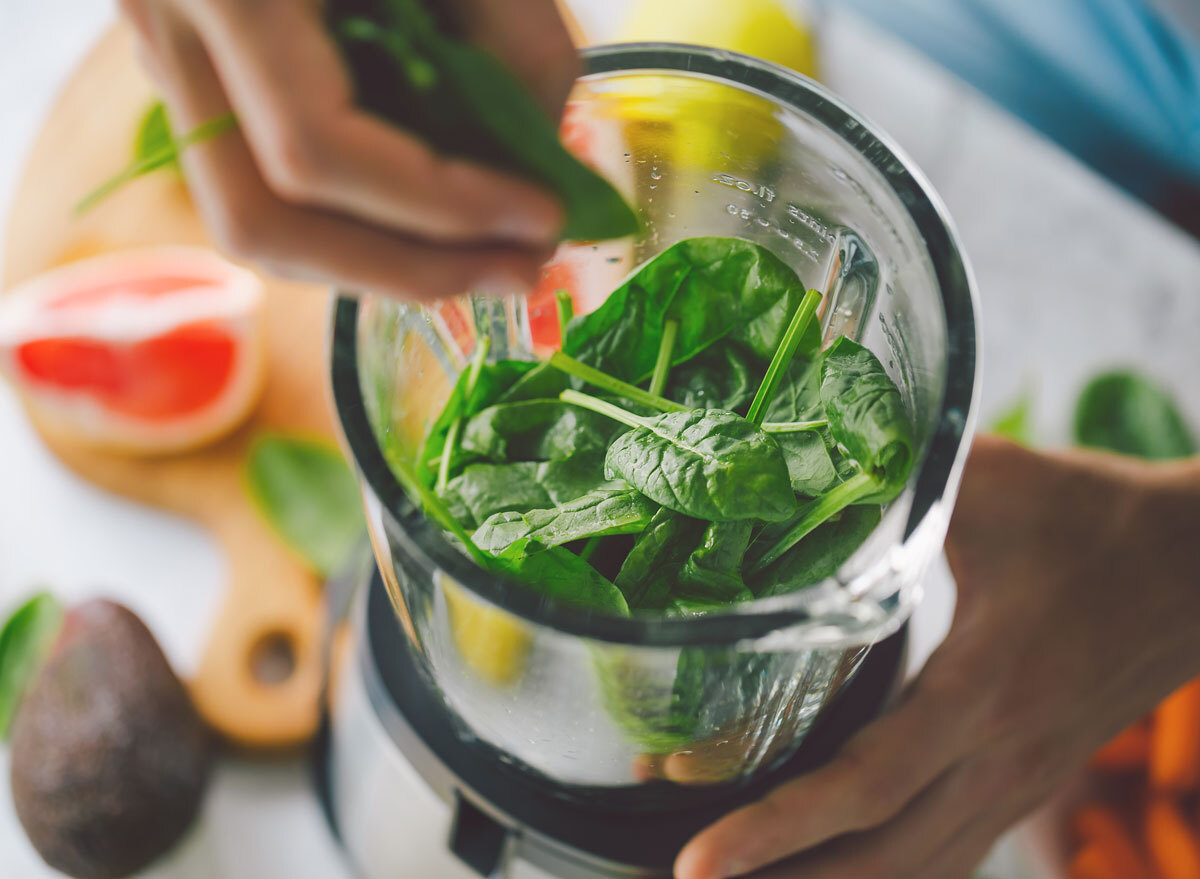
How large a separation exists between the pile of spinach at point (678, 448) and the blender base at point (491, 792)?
19 centimetres

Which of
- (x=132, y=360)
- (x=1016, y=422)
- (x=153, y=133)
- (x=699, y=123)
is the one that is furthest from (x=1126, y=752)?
(x=153, y=133)

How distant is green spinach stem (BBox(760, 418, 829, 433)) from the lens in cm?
48

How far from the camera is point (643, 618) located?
40 cm

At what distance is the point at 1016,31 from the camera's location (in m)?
1.13

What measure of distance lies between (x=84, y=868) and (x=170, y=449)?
355 mm

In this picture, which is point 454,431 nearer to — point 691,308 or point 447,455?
point 447,455

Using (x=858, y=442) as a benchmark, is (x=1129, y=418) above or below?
Answer: below

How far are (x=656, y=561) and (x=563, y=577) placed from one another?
0.16 feet

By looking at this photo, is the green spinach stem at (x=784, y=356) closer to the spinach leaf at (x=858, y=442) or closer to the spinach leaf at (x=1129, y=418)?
the spinach leaf at (x=858, y=442)

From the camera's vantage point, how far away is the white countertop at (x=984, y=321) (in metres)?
0.83

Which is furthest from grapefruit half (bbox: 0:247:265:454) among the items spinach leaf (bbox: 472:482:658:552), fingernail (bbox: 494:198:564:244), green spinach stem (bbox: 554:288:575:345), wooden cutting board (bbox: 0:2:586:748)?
fingernail (bbox: 494:198:564:244)

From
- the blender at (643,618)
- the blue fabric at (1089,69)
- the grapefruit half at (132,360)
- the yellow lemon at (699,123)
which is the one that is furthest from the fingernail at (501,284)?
the blue fabric at (1089,69)

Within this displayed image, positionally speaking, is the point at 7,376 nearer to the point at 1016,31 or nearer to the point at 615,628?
the point at 615,628

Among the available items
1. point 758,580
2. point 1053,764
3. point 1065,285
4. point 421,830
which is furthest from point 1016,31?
point 421,830
